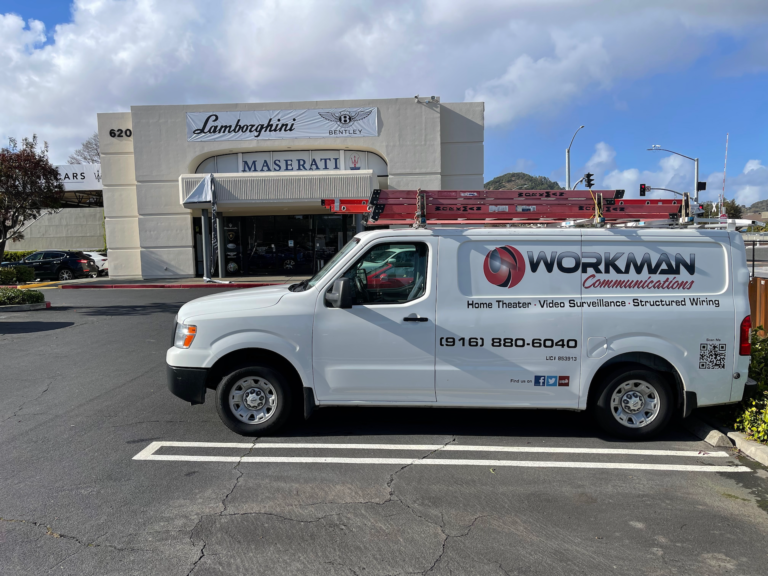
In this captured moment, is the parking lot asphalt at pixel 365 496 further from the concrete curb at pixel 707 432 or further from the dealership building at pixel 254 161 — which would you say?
the dealership building at pixel 254 161

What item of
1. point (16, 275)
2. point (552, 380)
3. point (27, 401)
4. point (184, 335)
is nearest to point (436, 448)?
point (552, 380)

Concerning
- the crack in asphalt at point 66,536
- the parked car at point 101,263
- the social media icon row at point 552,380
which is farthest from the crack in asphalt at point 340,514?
the parked car at point 101,263

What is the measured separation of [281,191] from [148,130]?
686 centimetres

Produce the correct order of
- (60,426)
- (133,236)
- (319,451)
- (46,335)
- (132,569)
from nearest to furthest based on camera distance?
(132,569) → (319,451) → (60,426) → (46,335) → (133,236)

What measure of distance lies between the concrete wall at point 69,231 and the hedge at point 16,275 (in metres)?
16.5

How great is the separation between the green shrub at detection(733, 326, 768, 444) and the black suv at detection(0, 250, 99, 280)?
28039 mm

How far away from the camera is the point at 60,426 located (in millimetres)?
5508

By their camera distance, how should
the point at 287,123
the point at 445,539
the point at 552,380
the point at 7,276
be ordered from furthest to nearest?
the point at 287,123 → the point at 7,276 → the point at 552,380 → the point at 445,539

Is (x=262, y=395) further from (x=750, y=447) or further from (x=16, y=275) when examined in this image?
(x=16, y=275)

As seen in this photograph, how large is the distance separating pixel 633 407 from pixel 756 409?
1112mm

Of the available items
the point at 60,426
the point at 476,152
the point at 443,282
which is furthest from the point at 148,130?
the point at 443,282

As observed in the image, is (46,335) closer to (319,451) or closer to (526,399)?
(319,451)

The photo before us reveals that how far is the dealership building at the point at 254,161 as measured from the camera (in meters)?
23.4

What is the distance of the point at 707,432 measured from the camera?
5109 millimetres
